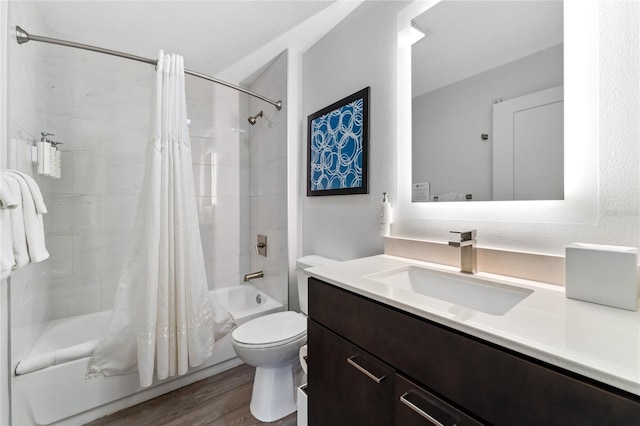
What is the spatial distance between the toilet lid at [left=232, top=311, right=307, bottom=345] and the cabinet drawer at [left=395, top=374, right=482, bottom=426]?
2.88 feet

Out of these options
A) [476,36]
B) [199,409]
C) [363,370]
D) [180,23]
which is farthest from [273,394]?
[180,23]

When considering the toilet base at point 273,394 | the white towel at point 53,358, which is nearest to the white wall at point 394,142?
the toilet base at point 273,394

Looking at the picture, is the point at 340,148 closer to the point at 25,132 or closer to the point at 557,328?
the point at 557,328

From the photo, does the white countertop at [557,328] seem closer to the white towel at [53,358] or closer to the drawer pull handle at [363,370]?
the drawer pull handle at [363,370]

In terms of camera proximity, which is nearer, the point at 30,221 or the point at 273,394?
the point at 30,221

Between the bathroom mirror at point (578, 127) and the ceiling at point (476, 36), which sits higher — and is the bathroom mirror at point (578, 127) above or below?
below

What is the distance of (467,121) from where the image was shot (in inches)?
45.1

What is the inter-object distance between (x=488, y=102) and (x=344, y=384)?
121cm

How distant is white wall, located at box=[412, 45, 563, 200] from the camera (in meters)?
0.95

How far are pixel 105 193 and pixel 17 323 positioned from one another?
1014 mm

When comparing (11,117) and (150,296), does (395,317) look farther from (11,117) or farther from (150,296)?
(11,117)

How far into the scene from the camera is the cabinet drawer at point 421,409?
22.7 inches

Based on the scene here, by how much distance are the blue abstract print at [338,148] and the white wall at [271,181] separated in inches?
13.2

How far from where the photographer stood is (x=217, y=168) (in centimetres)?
247
